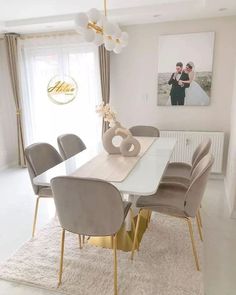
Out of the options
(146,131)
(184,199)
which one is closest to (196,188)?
(184,199)

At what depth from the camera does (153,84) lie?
3.76 meters

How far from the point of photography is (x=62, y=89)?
4145mm

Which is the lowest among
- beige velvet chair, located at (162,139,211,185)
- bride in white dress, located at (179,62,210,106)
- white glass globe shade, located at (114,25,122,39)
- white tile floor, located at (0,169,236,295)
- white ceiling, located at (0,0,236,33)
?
white tile floor, located at (0,169,236,295)

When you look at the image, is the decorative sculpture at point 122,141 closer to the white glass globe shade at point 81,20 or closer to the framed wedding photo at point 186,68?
the white glass globe shade at point 81,20

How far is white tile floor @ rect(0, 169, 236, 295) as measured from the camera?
5.75ft

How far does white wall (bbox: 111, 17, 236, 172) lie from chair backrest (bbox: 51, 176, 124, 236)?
2549 millimetres

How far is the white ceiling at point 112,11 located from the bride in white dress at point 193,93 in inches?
26.7

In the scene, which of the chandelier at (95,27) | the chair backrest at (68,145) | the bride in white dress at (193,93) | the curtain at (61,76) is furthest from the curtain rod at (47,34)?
the chandelier at (95,27)

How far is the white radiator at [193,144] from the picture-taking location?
3496 mm

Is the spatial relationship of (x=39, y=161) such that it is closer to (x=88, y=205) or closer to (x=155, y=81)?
(x=88, y=205)

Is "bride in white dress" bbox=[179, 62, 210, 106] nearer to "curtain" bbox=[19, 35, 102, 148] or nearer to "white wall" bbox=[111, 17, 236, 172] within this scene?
"white wall" bbox=[111, 17, 236, 172]

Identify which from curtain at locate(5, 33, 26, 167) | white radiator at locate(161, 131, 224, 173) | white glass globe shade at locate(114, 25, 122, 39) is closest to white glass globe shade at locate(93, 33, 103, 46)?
white glass globe shade at locate(114, 25, 122, 39)

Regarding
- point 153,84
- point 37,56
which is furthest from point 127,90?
point 37,56

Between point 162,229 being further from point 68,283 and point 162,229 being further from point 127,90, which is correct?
point 127,90
